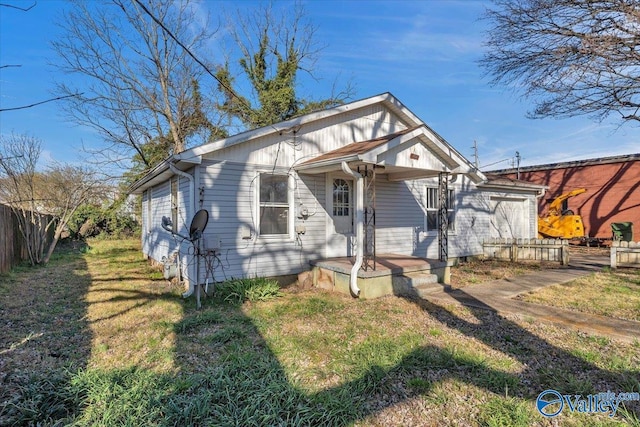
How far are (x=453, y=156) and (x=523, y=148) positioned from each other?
20.5m

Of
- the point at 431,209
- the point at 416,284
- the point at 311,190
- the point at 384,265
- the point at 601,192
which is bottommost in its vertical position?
the point at 416,284

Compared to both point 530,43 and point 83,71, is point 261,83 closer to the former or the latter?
point 83,71

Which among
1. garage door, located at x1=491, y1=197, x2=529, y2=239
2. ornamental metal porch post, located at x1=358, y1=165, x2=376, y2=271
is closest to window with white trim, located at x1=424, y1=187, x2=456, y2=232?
ornamental metal porch post, located at x1=358, y1=165, x2=376, y2=271

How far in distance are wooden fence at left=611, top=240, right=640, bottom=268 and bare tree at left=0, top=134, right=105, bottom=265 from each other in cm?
1521

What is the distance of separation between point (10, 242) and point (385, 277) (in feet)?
33.9

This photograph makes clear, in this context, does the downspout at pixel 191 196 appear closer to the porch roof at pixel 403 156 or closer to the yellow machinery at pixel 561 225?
the porch roof at pixel 403 156

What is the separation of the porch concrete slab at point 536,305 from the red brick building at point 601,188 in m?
8.72

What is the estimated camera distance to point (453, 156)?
775 cm

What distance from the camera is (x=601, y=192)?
16609 mm

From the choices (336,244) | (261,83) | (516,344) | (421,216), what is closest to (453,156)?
(421,216)

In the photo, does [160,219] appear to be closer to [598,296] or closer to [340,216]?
[340,216]

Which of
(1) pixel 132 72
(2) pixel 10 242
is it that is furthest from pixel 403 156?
(1) pixel 132 72

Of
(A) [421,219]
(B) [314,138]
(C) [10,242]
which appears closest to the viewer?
(B) [314,138]

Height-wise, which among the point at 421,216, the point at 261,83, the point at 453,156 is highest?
the point at 261,83
